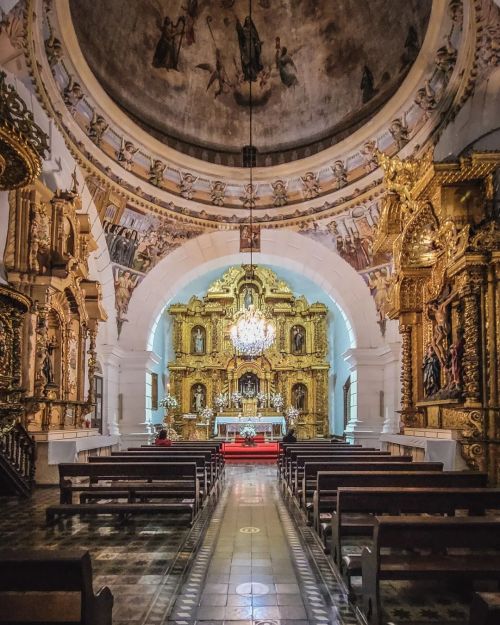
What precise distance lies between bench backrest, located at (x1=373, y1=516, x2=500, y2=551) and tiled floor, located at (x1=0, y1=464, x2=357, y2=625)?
0.58 m

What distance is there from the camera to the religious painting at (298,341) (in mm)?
22531

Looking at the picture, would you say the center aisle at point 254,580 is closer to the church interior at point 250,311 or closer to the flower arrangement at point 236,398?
the church interior at point 250,311

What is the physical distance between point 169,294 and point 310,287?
793cm

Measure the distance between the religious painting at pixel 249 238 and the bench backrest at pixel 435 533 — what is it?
540 inches

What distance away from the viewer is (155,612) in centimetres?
346

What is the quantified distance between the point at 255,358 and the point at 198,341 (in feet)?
7.84

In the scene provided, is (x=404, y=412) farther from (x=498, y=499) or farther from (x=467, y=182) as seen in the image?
(x=498, y=499)

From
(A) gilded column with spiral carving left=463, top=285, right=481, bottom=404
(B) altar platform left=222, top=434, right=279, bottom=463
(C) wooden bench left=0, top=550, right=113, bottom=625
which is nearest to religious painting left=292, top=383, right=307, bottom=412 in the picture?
(B) altar platform left=222, top=434, right=279, bottom=463

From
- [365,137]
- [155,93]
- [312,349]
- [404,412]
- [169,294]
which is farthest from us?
[312,349]

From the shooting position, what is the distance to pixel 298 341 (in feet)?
74.0

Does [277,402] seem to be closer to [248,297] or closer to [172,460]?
[248,297]

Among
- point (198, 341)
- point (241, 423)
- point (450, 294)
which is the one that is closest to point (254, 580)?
point (450, 294)

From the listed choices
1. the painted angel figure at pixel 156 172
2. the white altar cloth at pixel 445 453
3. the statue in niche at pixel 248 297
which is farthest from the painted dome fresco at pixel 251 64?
the white altar cloth at pixel 445 453

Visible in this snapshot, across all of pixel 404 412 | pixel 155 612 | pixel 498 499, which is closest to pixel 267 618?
pixel 155 612
